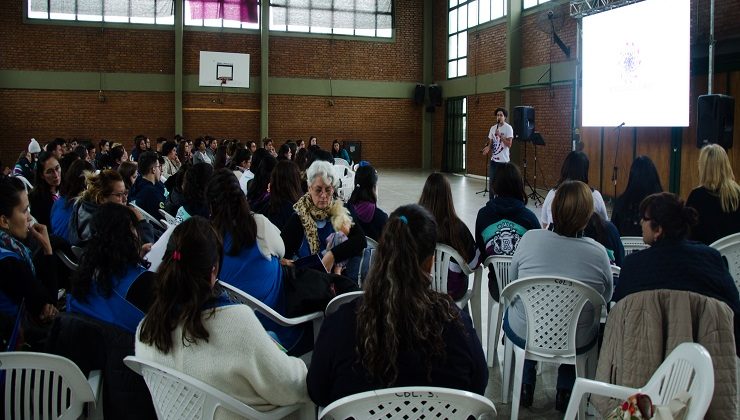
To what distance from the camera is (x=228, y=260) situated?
3.03 meters

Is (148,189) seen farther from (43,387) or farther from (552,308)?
(552,308)

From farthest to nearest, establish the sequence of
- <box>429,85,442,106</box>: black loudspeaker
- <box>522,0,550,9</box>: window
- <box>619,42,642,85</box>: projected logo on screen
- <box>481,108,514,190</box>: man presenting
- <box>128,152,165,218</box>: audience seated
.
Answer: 1. <box>429,85,442,106</box>: black loudspeaker
2. <box>522,0,550,9</box>: window
3. <box>481,108,514,190</box>: man presenting
4. <box>619,42,642,85</box>: projected logo on screen
5. <box>128,152,165,218</box>: audience seated

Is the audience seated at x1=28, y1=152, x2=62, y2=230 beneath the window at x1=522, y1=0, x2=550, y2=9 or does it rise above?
beneath

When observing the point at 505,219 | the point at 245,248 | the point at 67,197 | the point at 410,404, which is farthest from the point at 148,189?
the point at 410,404

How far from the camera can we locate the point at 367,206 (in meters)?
4.35

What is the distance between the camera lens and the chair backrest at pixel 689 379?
1584 millimetres

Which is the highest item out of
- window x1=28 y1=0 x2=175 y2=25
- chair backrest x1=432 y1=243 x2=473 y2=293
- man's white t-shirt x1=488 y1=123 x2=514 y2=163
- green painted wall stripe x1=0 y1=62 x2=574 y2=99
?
window x1=28 y1=0 x2=175 y2=25

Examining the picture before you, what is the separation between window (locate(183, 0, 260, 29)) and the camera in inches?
680

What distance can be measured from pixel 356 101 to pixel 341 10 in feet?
8.42

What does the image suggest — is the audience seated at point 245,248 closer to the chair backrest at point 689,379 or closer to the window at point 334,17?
the chair backrest at point 689,379

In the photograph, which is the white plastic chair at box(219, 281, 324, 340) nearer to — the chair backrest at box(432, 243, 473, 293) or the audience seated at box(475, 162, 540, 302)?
the chair backrest at box(432, 243, 473, 293)

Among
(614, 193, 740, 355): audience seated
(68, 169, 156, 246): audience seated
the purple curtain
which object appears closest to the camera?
(614, 193, 740, 355): audience seated

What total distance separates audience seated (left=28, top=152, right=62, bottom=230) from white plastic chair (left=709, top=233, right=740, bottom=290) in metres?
4.56

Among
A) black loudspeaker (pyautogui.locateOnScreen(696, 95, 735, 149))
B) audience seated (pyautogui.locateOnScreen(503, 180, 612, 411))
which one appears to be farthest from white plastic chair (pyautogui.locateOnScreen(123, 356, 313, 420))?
black loudspeaker (pyautogui.locateOnScreen(696, 95, 735, 149))
